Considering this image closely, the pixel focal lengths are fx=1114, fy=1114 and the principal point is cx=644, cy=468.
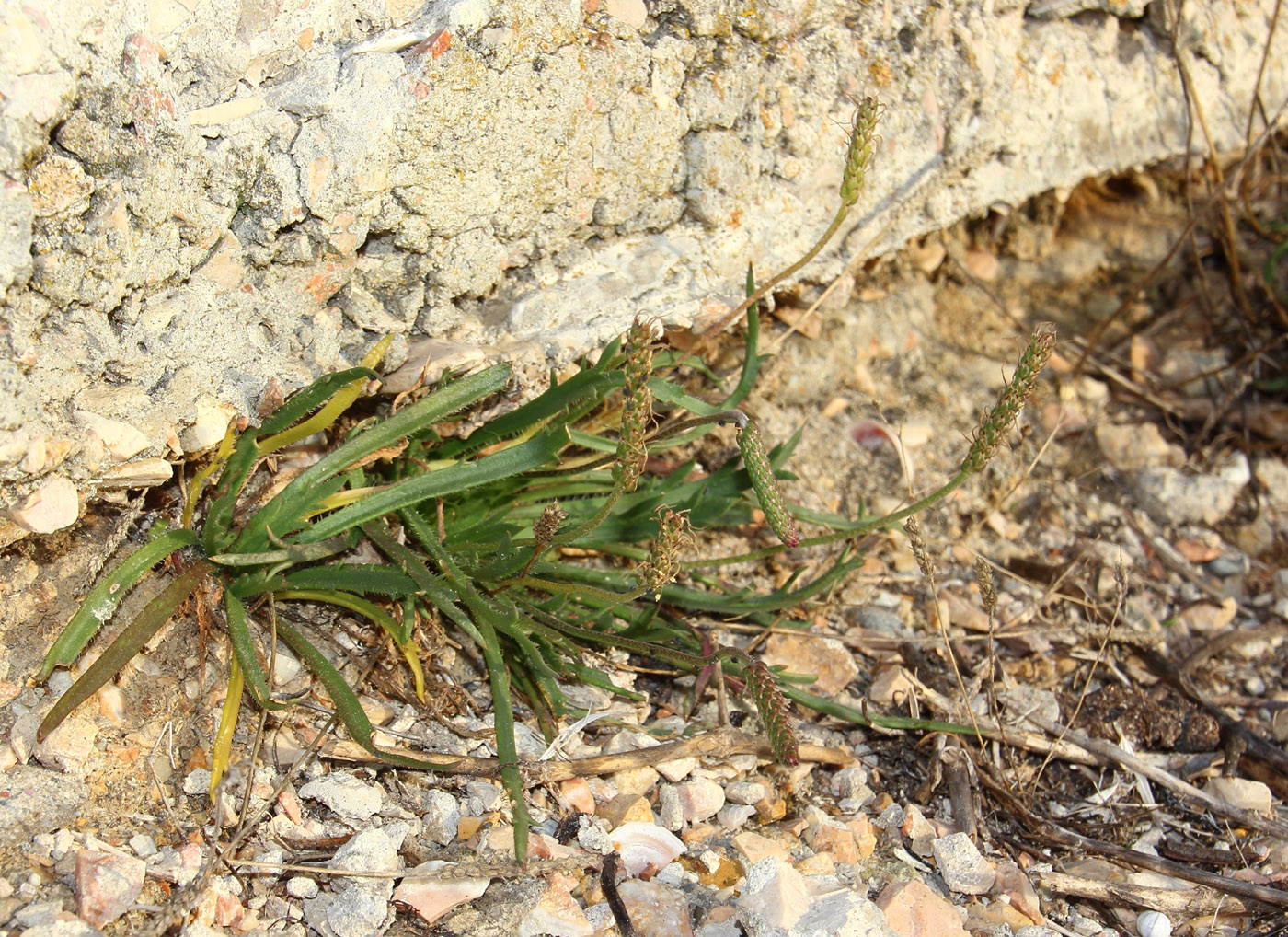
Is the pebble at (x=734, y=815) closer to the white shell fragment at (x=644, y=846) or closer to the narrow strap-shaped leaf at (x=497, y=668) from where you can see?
the white shell fragment at (x=644, y=846)

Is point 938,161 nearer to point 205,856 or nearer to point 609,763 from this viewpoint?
point 609,763

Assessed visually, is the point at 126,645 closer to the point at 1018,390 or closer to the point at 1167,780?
the point at 1018,390

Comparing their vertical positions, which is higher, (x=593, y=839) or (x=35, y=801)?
(x=35, y=801)

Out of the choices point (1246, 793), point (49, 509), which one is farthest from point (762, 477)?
point (1246, 793)

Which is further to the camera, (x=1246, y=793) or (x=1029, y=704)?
(x=1029, y=704)

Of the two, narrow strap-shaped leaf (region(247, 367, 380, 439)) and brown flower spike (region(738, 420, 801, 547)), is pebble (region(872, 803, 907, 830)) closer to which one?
brown flower spike (region(738, 420, 801, 547))

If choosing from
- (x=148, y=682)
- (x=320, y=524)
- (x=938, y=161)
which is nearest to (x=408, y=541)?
(x=320, y=524)

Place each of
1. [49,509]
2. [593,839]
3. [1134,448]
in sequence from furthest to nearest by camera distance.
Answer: [1134,448]
[593,839]
[49,509]
